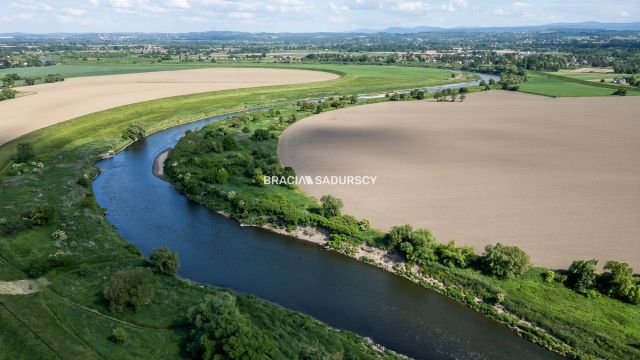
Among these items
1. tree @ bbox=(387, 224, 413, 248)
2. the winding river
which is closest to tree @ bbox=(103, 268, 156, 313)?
the winding river

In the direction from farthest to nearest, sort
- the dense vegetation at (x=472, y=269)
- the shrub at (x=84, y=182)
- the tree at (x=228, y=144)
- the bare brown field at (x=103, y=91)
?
1. the bare brown field at (x=103, y=91)
2. the tree at (x=228, y=144)
3. the shrub at (x=84, y=182)
4. the dense vegetation at (x=472, y=269)

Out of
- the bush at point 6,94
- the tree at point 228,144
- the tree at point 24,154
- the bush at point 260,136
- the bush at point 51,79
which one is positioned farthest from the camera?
the bush at point 51,79

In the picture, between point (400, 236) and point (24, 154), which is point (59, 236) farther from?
point (400, 236)

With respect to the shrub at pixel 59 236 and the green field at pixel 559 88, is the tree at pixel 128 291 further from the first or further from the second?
the green field at pixel 559 88

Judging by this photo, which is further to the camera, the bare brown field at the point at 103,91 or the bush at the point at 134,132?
the bare brown field at the point at 103,91

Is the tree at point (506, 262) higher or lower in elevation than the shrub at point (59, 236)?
lower

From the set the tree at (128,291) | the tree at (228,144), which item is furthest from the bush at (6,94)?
the tree at (128,291)

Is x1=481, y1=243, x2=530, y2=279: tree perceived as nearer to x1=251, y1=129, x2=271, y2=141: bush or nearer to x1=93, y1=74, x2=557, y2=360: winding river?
x1=93, y1=74, x2=557, y2=360: winding river
